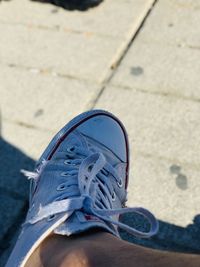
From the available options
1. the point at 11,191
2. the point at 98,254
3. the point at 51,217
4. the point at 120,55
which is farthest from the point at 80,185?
the point at 120,55

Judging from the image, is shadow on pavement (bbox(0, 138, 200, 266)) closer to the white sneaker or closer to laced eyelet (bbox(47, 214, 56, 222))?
the white sneaker

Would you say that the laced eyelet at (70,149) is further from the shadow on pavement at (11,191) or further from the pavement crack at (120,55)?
the pavement crack at (120,55)

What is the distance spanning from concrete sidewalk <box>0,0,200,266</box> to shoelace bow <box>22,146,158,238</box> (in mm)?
270

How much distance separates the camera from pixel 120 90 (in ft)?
8.34

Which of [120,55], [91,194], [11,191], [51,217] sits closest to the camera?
[51,217]

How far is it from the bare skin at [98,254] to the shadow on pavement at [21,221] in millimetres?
495

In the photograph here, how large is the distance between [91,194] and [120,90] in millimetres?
981

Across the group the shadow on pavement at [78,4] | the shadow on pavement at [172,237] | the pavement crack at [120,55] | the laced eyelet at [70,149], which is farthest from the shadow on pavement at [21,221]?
the shadow on pavement at [78,4]

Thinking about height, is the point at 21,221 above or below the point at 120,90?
below

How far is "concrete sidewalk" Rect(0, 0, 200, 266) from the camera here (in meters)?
2.07

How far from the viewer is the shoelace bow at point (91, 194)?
1.53m

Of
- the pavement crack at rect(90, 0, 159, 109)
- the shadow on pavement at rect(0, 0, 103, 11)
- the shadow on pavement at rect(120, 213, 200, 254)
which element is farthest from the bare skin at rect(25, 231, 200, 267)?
the shadow on pavement at rect(0, 0, 103, 11)

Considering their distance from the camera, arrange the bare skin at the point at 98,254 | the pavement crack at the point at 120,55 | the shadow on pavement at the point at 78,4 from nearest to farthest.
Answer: the bare skin at the point at 98,254 < the pavement crack at the point at 120,55 < the shadow on pavement at the point at 78,4

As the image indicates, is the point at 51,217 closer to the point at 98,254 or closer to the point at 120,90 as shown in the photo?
the point at 98,254
